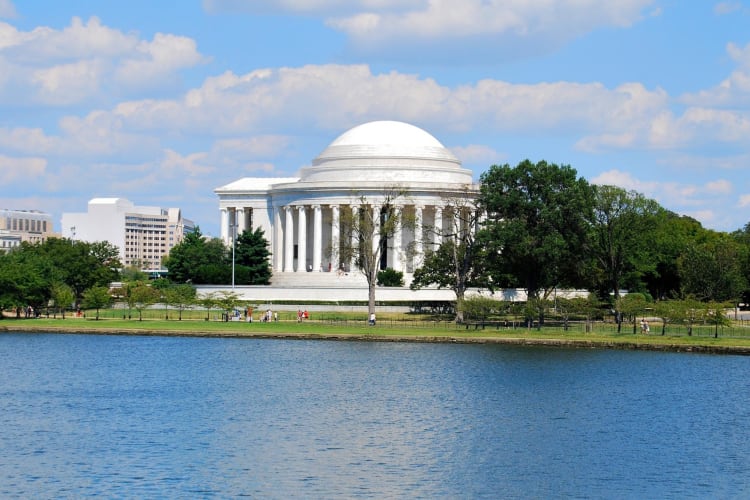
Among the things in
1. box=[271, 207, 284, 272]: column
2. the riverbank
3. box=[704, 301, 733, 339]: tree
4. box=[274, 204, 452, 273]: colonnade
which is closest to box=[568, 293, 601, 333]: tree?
the riverbank

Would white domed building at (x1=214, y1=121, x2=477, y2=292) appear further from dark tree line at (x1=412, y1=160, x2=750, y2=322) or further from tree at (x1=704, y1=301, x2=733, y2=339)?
tree at (x1=704, y1=301, x2=733, y2=339)

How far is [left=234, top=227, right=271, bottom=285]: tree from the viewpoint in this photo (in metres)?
127

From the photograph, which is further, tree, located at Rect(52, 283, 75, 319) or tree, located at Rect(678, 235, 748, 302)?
tree, located at Rect(678, 235, 748, 302)

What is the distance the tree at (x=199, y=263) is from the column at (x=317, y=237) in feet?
29.4

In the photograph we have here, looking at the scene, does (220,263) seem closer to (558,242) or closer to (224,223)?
(224,223)

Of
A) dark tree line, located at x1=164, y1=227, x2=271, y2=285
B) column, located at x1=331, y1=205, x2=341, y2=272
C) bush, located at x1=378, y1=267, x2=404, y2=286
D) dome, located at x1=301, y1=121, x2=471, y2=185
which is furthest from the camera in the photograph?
dome, located at x1=301, y1=121, x2=471, y2=185

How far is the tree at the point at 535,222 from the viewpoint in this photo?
3728 inches

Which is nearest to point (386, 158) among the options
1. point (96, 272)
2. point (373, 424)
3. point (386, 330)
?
point (96, 272)

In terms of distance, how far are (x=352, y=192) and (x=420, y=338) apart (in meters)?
49.3

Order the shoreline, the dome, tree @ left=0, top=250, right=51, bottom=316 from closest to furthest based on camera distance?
1. the shoreline
2. tree @ left=0, top=250, right=51, bottom=316
3. the dome

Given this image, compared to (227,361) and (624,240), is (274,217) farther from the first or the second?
(227,361)

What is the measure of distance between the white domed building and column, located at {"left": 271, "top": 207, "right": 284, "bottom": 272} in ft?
0.34

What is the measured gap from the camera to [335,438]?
45.8m

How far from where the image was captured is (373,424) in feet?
161
